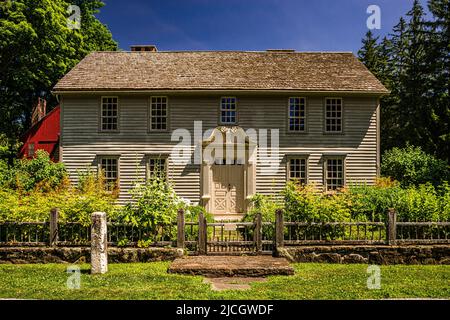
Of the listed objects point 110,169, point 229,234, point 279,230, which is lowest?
point 229,234

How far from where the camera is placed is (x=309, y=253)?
9.77 m

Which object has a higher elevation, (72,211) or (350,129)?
(350,129)

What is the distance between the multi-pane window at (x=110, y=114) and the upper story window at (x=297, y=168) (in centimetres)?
910

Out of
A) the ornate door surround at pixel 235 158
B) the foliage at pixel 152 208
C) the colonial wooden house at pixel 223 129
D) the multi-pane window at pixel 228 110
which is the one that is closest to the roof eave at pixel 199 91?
the colonial wooden house at pixel 223 129

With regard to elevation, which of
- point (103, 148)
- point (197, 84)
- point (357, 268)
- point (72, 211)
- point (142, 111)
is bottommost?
point (357, 268)

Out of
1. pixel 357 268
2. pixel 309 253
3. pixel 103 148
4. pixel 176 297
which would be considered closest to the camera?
pixel 176 297

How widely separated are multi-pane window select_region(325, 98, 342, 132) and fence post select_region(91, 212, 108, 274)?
12.8 m

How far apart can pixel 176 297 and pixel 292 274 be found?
311cm

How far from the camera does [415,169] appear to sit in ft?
59.5

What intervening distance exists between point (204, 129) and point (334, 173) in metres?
7.06

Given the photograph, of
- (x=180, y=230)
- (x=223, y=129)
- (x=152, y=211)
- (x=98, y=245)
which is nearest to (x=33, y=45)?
(x=223, y=129)

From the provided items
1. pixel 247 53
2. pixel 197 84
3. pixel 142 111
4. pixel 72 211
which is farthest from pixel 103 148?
pixel 247 53

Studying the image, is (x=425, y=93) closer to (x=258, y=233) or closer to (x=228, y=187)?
(x=228, y=187)
